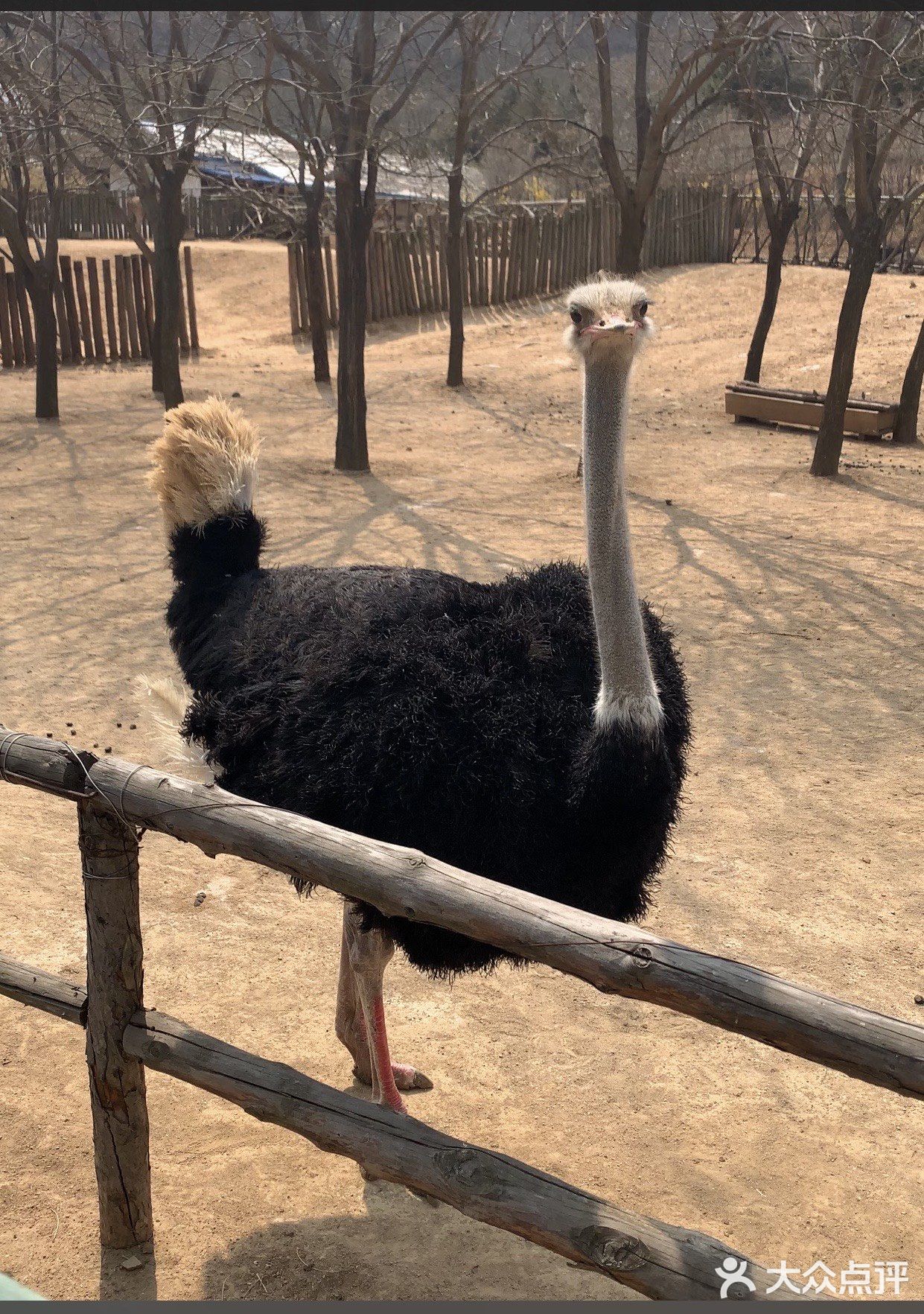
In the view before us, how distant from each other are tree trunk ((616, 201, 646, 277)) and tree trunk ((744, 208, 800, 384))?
8.37 ft

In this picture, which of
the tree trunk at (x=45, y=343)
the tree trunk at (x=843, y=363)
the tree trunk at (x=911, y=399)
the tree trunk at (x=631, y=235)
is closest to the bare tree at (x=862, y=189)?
the tree trunk at (x=843, y=363)

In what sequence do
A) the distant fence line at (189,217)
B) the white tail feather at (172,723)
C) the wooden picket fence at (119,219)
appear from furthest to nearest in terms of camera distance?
the wooden picket fence at (119,219) → the distant fence line at (189,217) → the white tail feather at (172,723)

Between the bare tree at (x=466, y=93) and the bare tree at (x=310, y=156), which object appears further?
the bare tree at (x=466, y=93)

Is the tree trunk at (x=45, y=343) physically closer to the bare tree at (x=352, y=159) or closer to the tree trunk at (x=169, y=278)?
the tree trunk at (x=169, y=278)

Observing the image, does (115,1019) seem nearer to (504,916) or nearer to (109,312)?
(504,916)

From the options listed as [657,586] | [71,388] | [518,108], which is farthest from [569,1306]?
[518,108]

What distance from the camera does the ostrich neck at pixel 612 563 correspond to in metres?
2.42

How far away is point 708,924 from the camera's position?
143 inches

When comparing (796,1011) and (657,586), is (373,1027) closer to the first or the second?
(796,1011)

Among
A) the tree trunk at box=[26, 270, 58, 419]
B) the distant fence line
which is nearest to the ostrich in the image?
the tree trunk at box=[26, 270, 58, 419]

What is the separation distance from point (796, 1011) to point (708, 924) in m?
2.06

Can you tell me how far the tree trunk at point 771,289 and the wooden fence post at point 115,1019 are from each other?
10638 mm

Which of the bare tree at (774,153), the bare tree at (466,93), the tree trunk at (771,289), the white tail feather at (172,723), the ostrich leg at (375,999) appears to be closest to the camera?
the ostrich leg at (375,999)

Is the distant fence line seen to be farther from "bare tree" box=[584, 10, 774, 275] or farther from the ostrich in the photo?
the ostrich
